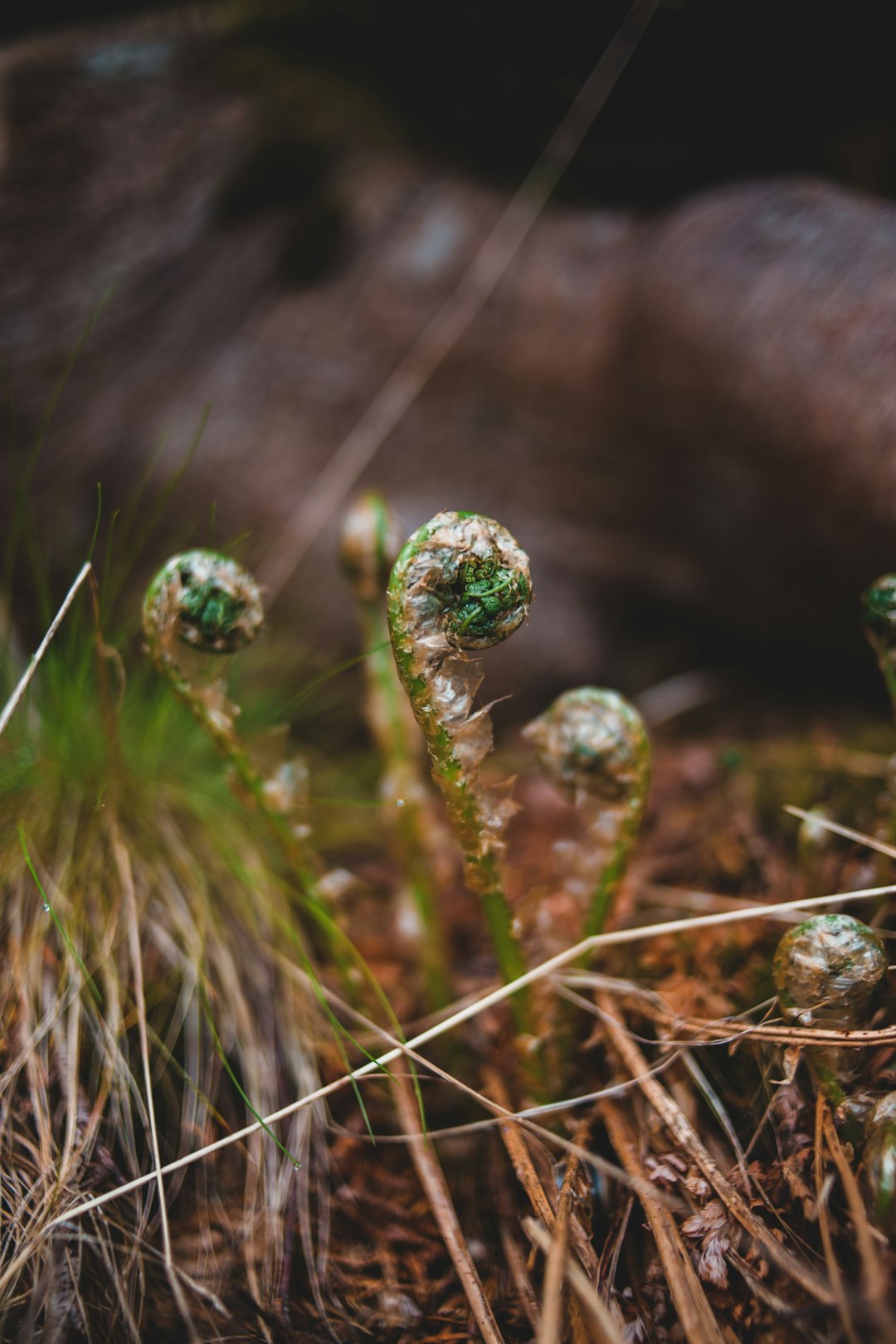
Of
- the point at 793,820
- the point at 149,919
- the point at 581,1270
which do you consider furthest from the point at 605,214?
the point at 581,1270

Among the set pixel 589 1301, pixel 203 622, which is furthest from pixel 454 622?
pixel 589 1301

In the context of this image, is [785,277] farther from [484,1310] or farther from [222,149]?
[484,1310]

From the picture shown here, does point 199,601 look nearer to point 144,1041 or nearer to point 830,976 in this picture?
point 144,1041

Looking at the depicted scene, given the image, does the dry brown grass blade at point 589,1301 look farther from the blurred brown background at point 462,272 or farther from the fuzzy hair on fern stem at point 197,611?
the blurred brown background at point 462,272

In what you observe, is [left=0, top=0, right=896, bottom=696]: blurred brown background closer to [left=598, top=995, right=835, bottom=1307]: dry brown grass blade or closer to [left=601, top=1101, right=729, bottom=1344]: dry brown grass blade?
[left=598, top=995, right=835, bottom=1307]: dry brown grass blade

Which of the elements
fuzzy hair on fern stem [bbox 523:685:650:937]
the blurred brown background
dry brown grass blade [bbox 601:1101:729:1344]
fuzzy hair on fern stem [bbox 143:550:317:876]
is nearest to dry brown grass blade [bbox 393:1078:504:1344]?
dry brown grass blade [bbox 601:1101:729:1344]

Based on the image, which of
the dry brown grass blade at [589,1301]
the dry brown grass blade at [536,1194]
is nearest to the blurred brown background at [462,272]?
the dry brown grass blade at [536,1194]

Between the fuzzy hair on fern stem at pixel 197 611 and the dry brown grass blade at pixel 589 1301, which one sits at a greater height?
the fuzzy hair on fern stem at pixel 197 611
